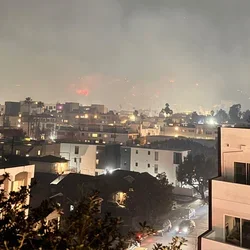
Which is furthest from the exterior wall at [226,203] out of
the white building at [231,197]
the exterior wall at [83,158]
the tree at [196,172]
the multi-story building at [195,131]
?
the multi-story building at [195,131]

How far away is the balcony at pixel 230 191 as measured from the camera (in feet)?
23.6

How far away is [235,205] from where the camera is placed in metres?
7.31

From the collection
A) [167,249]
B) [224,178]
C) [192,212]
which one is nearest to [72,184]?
[192,212]

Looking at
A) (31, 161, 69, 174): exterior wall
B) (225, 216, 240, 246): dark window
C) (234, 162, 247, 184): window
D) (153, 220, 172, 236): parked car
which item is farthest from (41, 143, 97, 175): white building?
(225, 216, 240, 246): dark window

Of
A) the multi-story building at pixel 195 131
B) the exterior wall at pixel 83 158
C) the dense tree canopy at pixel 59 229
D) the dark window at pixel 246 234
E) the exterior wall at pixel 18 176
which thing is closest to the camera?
the dense tree canopy at pixel 59 229

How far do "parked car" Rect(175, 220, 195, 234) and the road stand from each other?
0.98 ft

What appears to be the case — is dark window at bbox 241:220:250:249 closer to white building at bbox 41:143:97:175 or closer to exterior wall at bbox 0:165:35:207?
exterior wall at bbox 0:165:35:207

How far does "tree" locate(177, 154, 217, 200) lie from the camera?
104 ft

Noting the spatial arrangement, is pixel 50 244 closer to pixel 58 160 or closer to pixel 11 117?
pixel 58 160

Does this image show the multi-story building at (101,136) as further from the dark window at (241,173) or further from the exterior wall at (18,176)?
the dark window at (241,173)

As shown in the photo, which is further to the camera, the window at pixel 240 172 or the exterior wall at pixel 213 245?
the window at pixel 240 172

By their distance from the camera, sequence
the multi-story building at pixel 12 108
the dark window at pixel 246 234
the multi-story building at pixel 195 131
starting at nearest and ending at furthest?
1. the dark window at pixel 246 234
2. the multi-story building at pixel 195 131
3. the multi-story building at pixel 12 108

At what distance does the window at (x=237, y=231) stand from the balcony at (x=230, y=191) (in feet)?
1.56

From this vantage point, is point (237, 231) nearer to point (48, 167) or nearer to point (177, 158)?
point (48, 167)
